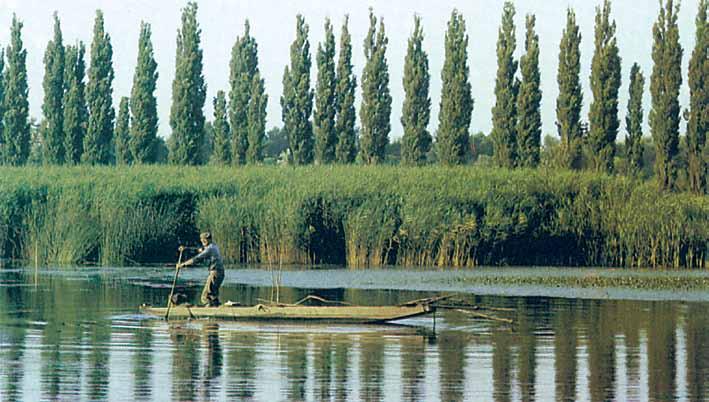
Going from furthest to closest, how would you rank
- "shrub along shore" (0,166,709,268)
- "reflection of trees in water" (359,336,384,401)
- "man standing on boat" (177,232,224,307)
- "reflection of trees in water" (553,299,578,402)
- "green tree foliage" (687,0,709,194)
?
"green tree foliage" (687,0,709,194), "shrub along shore" (0,166,709,268), "man standing on boat" (177,232,224,307), "reflection of trees in water" (553,299,578,402), "reflection of trees in water" (359,336,384,401)

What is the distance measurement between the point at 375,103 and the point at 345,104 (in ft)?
4.51

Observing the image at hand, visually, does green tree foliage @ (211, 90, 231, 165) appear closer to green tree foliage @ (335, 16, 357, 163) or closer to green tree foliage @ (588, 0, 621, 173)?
green tree foliage @ (335, 16, 357, 163)

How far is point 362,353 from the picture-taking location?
18500 mm

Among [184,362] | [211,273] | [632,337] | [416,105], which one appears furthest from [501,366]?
[416,105]

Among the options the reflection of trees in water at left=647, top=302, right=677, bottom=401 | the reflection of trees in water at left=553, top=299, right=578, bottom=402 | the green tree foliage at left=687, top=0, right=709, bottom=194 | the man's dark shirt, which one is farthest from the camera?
the green tree foliage at left=687, top=0, right=709, bottom=194

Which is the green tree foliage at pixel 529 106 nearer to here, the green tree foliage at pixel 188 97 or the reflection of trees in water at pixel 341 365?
the green tree foliage at pixel 188 97

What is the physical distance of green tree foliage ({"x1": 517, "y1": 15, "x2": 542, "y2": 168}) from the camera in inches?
2446

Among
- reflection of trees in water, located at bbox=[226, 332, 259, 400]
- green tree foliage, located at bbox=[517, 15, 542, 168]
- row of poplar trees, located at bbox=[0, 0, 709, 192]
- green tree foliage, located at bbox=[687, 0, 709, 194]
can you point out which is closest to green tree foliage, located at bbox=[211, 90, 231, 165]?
row of poplar trees, located at bbox=[0, 0, 709, 192]

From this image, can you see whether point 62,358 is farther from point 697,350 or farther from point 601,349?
point 697,350

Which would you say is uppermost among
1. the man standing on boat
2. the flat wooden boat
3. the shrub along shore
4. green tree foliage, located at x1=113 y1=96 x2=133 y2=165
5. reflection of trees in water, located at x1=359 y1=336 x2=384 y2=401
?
green tree foliage, located at x1=113 y1=96 x2=133 y2=165

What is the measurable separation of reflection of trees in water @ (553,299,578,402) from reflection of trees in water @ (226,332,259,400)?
3.14m

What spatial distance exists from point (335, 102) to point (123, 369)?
52498 mm

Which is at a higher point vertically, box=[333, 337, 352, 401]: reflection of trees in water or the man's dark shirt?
the man's dark shirt

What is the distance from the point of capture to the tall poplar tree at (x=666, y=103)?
61.5m
